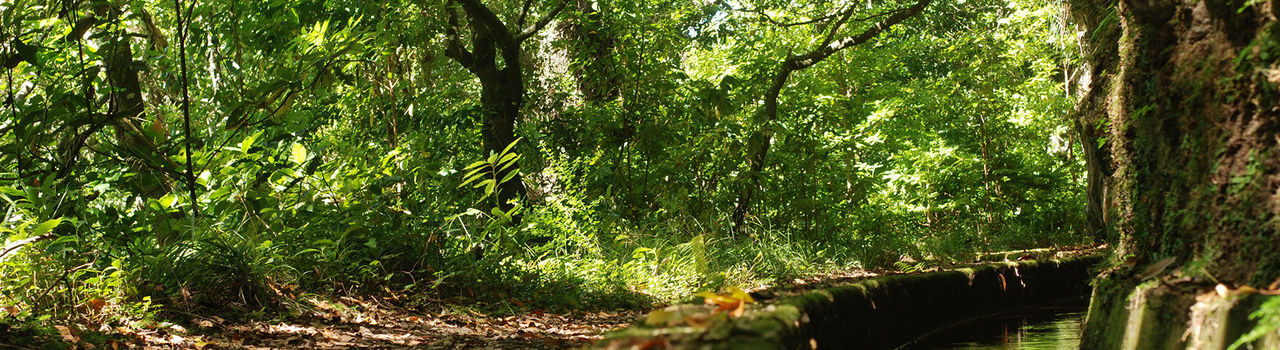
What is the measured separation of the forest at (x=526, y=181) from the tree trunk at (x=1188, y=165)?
11 millimetres

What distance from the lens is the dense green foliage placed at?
445 cm

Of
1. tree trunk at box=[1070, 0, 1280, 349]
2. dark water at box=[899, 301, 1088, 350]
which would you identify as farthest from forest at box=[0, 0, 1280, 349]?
dark water at box=[899, 301, 1088, 350]

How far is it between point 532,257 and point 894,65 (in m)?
14.0

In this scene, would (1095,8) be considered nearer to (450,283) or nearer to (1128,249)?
(1128,249)

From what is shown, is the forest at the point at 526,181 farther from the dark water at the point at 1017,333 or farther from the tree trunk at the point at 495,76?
the dark water at the point at 1017,333

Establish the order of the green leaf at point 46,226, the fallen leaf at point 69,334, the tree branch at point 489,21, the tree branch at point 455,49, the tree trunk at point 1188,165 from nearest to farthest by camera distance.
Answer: the tree trunk at point 1188,165
the fallen leaf at point 69,334
the green leaf at point 46,226
the tree branch at point 489,21
the tree branch at point 455,49

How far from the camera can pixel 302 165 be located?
522 cm

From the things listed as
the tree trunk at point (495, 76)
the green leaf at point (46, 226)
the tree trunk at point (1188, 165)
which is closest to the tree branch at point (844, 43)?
the tree trunk at point (495, 76)

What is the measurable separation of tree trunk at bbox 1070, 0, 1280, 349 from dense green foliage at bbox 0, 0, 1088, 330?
9.31 feet

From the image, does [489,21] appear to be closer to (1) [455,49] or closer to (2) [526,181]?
(1) [455,49]

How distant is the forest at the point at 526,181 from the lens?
288cm

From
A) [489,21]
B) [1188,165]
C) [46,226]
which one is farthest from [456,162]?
[1188,165]

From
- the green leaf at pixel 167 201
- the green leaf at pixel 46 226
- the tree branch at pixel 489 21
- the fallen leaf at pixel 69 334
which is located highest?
the tree branch at pixel 489 21

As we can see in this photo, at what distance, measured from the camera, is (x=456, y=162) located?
29.3 ft
